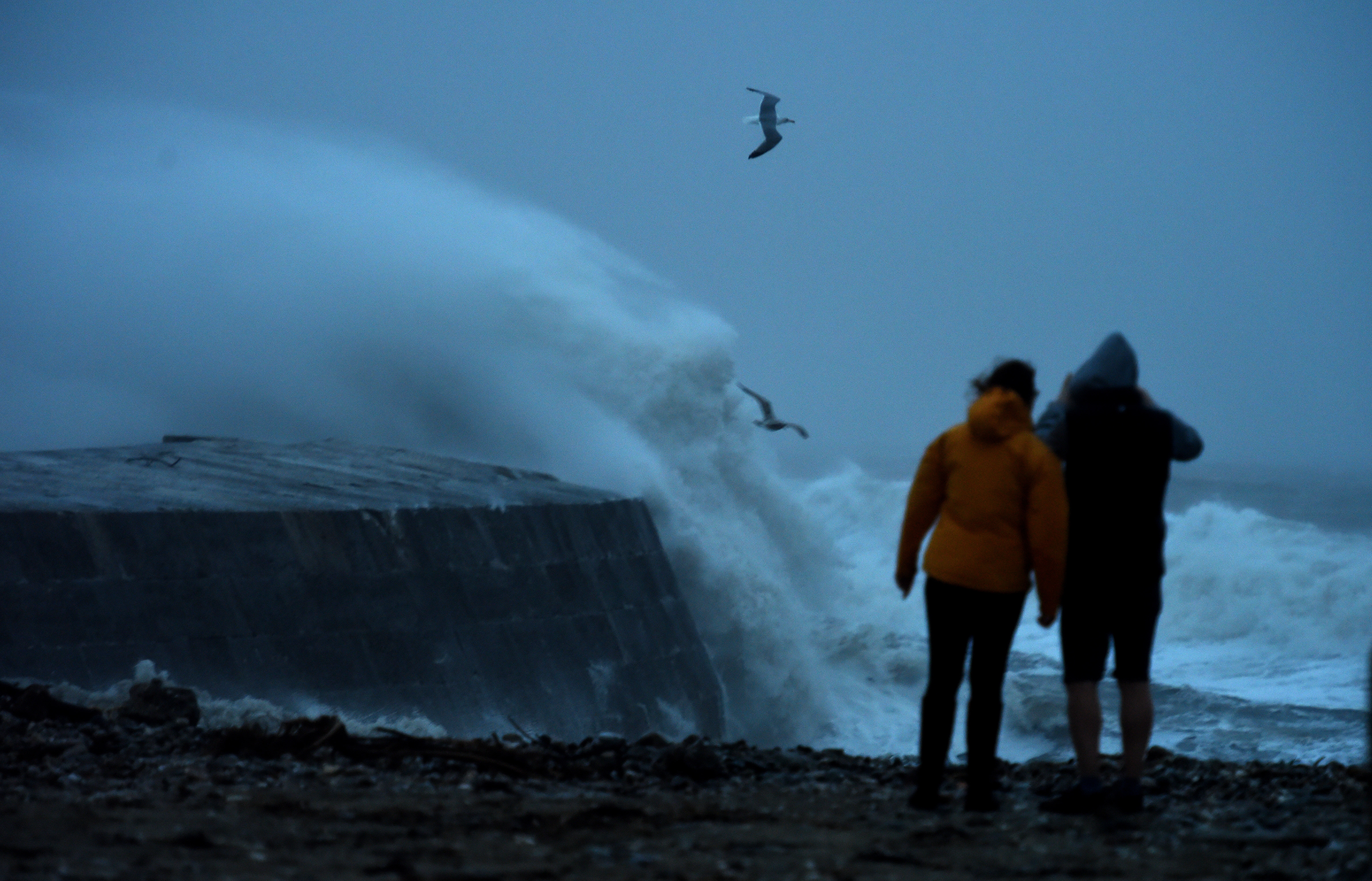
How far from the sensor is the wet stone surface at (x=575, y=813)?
4.09 meters

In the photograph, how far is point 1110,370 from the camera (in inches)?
203

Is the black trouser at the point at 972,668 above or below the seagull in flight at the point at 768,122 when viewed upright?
below

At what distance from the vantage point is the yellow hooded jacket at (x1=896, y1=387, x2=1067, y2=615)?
498 cm

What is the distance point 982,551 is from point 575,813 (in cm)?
155

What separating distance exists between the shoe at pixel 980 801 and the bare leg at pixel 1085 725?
314 millimetres

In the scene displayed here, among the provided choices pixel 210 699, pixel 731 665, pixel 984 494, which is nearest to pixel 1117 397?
pixel 984 494

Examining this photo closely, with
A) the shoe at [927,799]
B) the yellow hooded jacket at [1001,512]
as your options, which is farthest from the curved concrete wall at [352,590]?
the yellow hooded jacket at [1001,512]

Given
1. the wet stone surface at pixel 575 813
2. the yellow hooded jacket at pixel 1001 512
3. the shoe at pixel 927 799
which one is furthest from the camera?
the shoe at pixel 927 799

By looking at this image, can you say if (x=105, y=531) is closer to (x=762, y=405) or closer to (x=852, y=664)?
(x=762, y=405)

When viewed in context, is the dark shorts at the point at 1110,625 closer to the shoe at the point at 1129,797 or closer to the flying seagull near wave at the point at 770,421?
the shoe at the point at 1129,797

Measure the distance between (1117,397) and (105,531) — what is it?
5155 millimetres

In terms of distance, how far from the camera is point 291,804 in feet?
16.2

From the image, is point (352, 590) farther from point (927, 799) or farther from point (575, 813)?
point (927, 799)

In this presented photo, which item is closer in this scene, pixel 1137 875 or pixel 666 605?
pixel 1137 875
